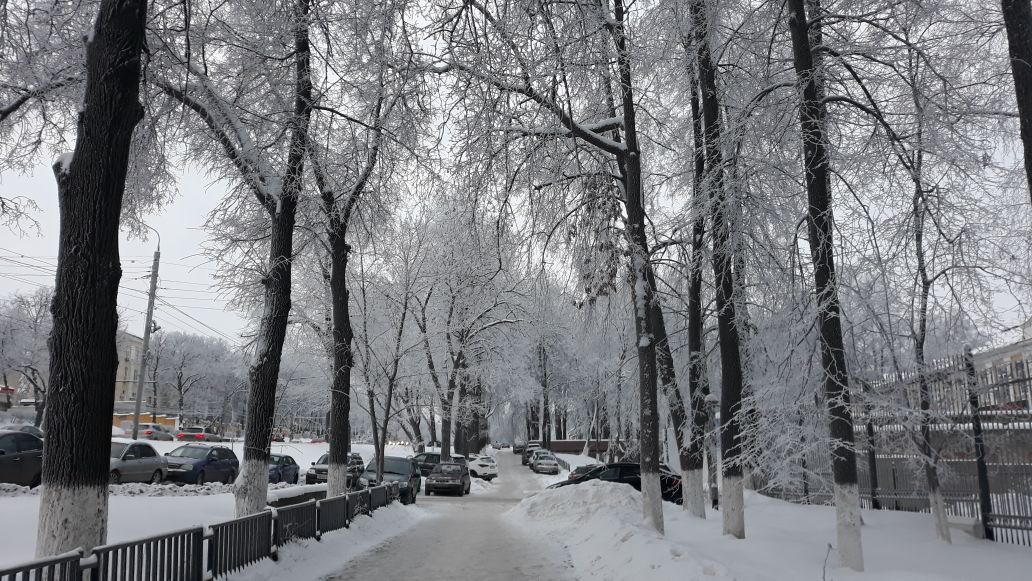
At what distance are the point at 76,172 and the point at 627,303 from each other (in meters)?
12.9

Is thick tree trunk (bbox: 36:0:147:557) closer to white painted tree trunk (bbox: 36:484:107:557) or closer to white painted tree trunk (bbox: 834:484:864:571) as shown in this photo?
white painted tree trunk (bbox: 36:484:107:557)

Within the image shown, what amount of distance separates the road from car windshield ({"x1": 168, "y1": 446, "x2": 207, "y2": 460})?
440 inches

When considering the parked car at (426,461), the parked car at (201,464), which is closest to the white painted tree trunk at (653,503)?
the parked car at (201,464)

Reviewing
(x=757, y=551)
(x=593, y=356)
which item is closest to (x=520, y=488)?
(x=593, y=356)

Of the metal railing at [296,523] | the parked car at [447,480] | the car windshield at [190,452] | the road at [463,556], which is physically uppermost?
the car windshield at [190,452]

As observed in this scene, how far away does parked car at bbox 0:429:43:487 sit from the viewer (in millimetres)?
16984

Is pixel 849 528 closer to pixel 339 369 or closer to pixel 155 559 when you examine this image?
pixel 155 559

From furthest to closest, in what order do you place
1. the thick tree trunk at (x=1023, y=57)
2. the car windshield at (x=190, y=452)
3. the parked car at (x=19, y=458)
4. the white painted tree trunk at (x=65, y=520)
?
the car windshield at (x=190, y=452) < the parked car at (x=19, y=458) < the thick tree trunk at (x=1023, y=57) < the white painted tree trunk at (x=65, y=520)

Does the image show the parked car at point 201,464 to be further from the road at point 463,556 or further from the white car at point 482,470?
the white car at point 482,470

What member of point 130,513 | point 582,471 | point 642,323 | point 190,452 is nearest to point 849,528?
point 642,323

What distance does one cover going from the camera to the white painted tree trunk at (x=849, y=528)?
8.57 metres

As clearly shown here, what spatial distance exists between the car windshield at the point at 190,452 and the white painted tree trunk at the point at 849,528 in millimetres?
23637

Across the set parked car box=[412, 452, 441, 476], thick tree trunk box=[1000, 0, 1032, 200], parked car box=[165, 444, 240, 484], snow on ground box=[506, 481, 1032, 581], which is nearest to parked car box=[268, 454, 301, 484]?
parked car box=[165, 444, 240, 484]

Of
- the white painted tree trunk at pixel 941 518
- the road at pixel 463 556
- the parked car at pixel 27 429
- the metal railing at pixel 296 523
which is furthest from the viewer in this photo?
the parked car at pixel 27 429
